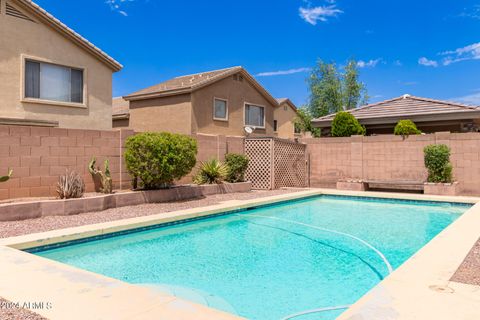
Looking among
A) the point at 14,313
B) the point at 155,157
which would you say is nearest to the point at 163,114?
the point at 155,157

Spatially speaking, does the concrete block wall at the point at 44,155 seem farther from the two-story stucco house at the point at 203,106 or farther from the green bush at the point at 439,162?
the green bush at the point at 439,162

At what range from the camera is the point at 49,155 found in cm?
995

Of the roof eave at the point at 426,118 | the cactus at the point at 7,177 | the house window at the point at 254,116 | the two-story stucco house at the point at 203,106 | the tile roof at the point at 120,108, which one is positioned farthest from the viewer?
the tile roof at the point at 120,108

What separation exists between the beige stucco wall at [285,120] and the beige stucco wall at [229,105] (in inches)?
511

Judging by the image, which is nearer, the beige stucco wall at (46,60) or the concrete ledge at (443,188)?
the beige stucco wall at (46,60)

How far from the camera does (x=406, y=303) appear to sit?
3.82 metres

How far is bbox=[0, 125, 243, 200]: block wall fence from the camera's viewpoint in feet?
30.2

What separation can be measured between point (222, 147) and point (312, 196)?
14.1ft

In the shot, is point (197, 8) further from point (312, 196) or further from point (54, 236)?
point (54, 236)

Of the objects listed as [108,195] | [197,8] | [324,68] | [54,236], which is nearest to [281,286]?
[54,236]

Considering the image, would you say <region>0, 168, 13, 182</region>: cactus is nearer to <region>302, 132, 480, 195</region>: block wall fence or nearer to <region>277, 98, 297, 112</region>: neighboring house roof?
<region>302, 132, 480, 195</region>: block wall fence

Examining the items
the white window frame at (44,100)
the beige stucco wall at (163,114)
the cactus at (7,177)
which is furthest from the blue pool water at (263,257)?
the beige stucco wall at (163,114)

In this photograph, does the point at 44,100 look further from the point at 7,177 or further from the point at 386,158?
the point at 386,158

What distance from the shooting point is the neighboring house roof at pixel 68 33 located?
1346 centimetres
